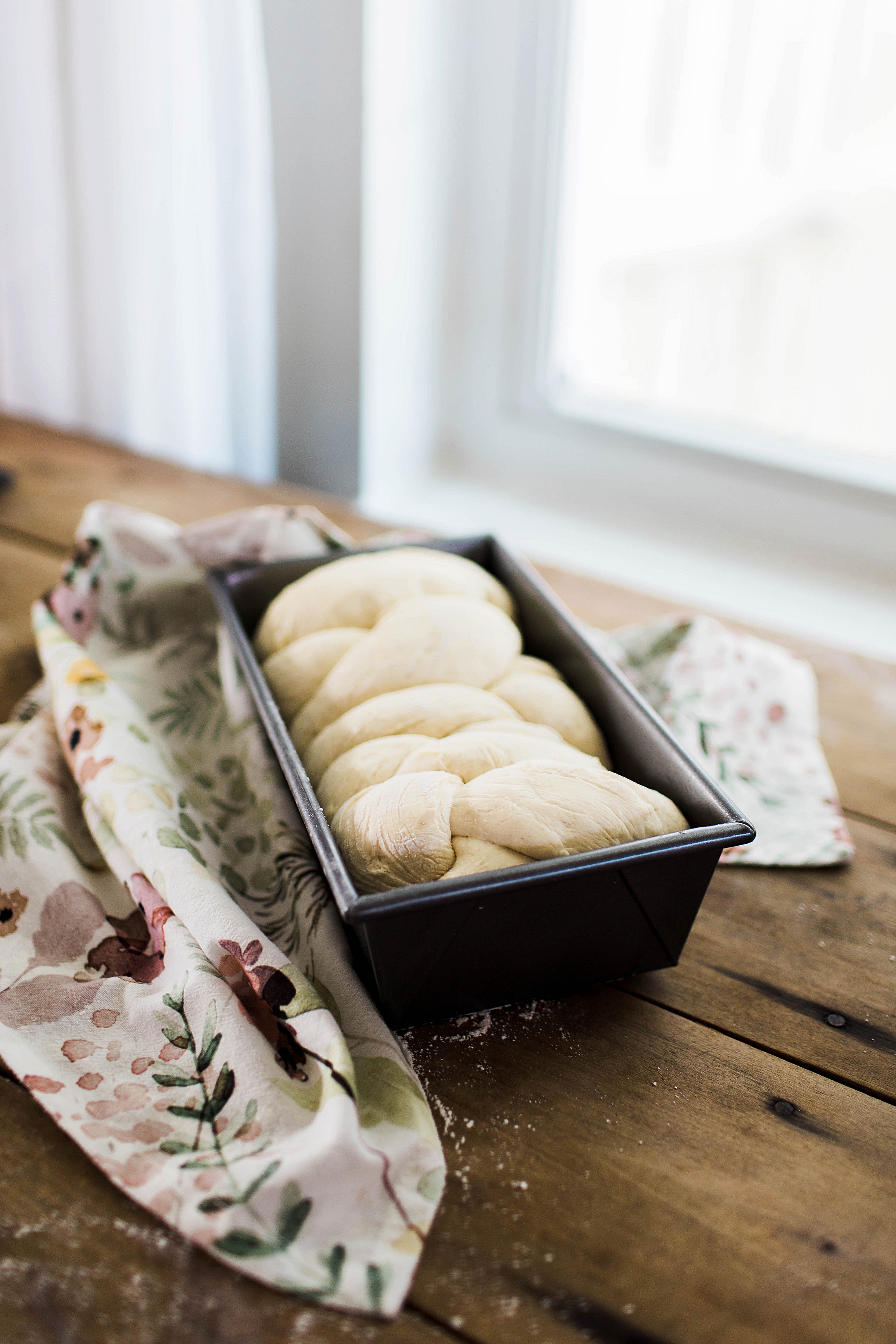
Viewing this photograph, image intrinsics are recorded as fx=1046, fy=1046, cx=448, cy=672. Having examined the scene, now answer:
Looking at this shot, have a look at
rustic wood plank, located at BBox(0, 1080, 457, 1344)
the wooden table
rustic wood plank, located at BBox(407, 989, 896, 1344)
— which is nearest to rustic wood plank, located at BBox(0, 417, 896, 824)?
the wooden table

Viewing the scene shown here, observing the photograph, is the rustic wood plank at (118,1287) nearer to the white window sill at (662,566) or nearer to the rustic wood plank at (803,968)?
the rustic wood plank at (803,968)

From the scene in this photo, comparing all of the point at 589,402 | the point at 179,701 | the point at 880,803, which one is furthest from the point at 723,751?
the point at 589,402

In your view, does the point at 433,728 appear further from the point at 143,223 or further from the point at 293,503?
the point at 143,223

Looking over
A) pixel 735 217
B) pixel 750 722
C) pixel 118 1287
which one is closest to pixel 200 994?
pixel 118 1287

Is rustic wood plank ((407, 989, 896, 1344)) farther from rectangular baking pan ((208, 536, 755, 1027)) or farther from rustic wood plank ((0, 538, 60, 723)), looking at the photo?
rustic wood plank ((0, 538, 60, 723))

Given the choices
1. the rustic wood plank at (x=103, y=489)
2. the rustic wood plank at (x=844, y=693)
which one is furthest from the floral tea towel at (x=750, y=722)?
the rustic wood plank at (x=103, y=489)

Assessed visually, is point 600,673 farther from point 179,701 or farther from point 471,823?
point 179,701
